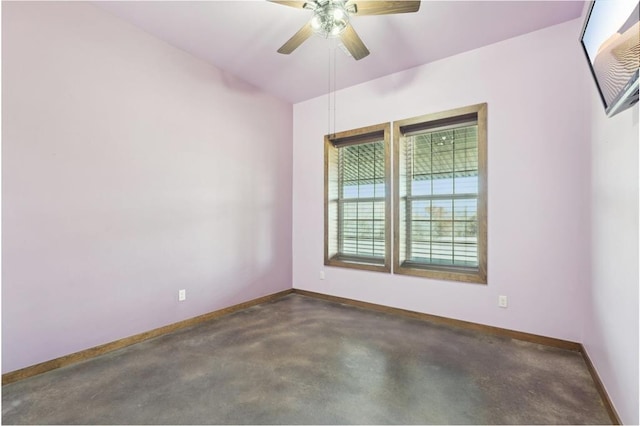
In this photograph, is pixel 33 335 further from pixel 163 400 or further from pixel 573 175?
pixel 573 175

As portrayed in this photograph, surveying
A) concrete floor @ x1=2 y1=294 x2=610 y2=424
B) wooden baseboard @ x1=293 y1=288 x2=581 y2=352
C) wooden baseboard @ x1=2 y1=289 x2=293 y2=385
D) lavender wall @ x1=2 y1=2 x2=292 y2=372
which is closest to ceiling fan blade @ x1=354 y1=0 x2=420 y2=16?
lavender wall @ x1=2 y1=2 x2=292 y2=372

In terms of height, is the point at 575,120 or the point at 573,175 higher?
the point at 575,120

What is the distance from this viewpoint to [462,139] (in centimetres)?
335

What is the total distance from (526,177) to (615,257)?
126 cm

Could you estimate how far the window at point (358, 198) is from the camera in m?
3.87

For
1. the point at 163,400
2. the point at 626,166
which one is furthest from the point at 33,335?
the point at 626,166

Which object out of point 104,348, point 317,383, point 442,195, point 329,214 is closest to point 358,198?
point 329,214

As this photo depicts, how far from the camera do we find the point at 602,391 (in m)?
1.87

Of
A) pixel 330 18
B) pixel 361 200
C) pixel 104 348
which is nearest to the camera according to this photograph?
pixel 330 18

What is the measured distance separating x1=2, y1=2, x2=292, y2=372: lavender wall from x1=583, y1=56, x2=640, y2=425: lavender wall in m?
3.46

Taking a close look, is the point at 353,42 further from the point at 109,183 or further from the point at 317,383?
the point at 317,383

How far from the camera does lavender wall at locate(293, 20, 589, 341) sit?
260 centimetres

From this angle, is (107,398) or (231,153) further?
(231,153)

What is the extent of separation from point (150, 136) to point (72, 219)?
1.02 m
